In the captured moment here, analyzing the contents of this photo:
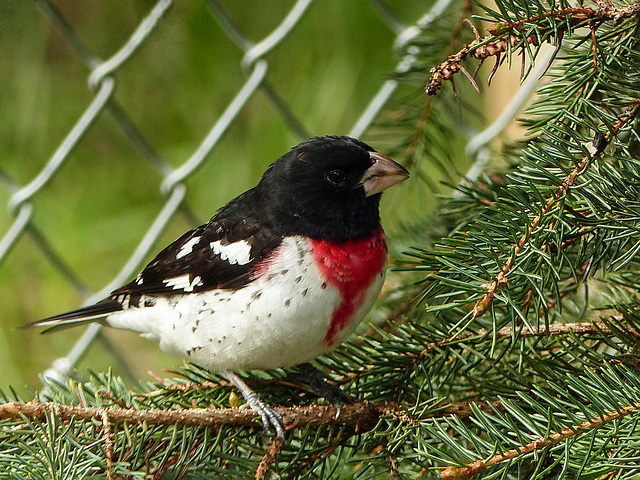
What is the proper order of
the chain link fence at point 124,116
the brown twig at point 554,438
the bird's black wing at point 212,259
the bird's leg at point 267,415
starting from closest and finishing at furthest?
the brown twig at point 554,438, the bird's leg at point 267,415, the bird's black wing at point 212,259, the chain link fence at point 124,116

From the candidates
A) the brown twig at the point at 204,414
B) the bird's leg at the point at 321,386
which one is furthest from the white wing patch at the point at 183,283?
the brown twig at the point at 204,414

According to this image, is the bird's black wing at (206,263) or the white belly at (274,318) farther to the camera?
the bird's black wing at (206,263)

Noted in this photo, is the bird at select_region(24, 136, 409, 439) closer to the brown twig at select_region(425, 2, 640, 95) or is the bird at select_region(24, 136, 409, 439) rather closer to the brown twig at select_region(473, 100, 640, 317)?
the brown twig at select_region(473, 100, 640, 317)

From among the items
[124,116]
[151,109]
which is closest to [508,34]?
[124,116]

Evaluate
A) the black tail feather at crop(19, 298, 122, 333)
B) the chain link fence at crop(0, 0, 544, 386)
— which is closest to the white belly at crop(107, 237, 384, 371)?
the black tail feather at crop(19, 298, 122, 333)

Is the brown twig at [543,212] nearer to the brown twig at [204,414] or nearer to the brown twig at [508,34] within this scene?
the brown twig at [508,34]

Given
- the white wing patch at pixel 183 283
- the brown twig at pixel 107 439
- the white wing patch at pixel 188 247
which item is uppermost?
the brown twig at pixel 107 439

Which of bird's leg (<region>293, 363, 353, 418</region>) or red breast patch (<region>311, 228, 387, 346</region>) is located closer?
bird's leg (<region>293, 363, 353, 418</region>)

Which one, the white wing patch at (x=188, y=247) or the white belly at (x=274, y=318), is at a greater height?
the white wing patch at (x=188, y=247)
